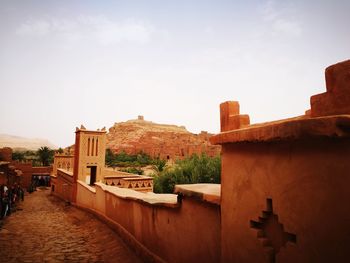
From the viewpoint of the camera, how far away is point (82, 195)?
14.0 metres

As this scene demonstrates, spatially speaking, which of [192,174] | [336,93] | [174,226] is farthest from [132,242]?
[192,174]

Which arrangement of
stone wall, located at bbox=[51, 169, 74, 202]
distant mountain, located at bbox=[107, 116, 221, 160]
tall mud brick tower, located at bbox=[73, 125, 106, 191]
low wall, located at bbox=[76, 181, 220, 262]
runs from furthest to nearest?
distant mountain, located at bbox=[107, 116, 221, 160] < stone wall, located at bbox=[51, 169, 74, 202] < tall mud brick tower, located at bbox=[73, 125, 106, 191] < low wall, located at bbox=[76, 181, 220, 262]

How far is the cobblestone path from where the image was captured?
6684mm

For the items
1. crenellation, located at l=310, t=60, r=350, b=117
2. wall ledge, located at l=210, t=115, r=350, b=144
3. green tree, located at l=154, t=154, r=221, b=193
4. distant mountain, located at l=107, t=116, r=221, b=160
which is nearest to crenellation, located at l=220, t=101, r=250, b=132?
wall ledge, located at l=210, t=115, r=350, b=144

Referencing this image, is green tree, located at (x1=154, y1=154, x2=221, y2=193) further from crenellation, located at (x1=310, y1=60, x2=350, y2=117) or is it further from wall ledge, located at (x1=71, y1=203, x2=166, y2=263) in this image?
crenellation, located at (x1=310, y1=60, x2=350, y2=117)

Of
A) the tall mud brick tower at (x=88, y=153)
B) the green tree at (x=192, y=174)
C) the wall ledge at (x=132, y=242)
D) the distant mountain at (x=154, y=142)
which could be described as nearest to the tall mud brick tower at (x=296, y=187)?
the wall ledge at (x=132, y=242)

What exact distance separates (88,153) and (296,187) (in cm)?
1519

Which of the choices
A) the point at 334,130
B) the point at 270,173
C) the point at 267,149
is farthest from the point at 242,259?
the point at 334,130

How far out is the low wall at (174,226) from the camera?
3520 millimetres

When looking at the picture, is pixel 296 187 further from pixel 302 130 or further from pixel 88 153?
pixel 88 153

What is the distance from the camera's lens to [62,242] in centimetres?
815

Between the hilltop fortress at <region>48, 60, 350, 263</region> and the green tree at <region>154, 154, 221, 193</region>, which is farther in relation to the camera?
the green tree at <region>154, 154, 221, 193</region>

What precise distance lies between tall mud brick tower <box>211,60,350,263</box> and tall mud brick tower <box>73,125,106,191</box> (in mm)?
13930

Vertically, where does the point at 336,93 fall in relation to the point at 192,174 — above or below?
above
